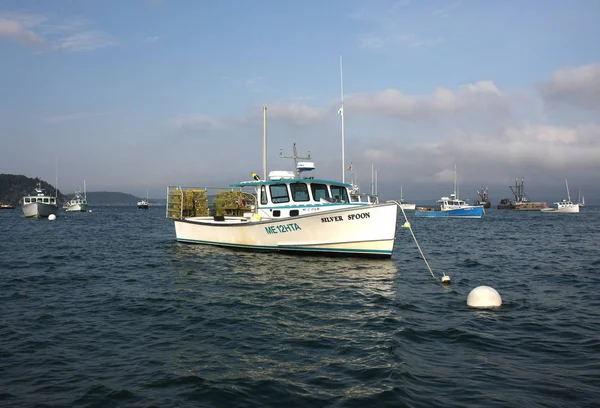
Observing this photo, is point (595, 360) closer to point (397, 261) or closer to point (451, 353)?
point (451, 353)

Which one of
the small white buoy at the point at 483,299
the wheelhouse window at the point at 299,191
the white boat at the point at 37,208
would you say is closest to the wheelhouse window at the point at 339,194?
the wheelhouse window at the point at 299,191

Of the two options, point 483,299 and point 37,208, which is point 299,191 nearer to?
point 483,299

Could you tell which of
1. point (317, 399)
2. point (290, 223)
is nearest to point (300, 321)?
point (317, 399)

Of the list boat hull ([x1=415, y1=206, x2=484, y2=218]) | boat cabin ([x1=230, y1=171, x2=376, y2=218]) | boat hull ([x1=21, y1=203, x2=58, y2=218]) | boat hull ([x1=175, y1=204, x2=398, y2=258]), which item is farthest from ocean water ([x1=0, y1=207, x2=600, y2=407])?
boat hull ([x1=415, y1=206, x2=484, y2=218])

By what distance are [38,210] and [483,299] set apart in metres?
65.4

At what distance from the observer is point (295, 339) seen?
7.42 m

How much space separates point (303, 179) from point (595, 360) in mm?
13406

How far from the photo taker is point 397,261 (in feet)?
57.2

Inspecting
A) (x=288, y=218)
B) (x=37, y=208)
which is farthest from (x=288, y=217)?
Result: (x=37, y=208)

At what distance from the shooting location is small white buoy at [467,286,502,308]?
9.62 m

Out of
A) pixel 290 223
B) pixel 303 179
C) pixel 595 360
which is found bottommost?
pixel 595 360

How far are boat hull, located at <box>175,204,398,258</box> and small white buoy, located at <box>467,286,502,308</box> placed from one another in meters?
6.07

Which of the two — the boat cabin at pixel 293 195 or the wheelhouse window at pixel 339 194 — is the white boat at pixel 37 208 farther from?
the wheelhouse window at pixel 339 194

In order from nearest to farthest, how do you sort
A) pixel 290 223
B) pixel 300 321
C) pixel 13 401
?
pixel 13 401 → pixel 300 321 → pixel 290 223
